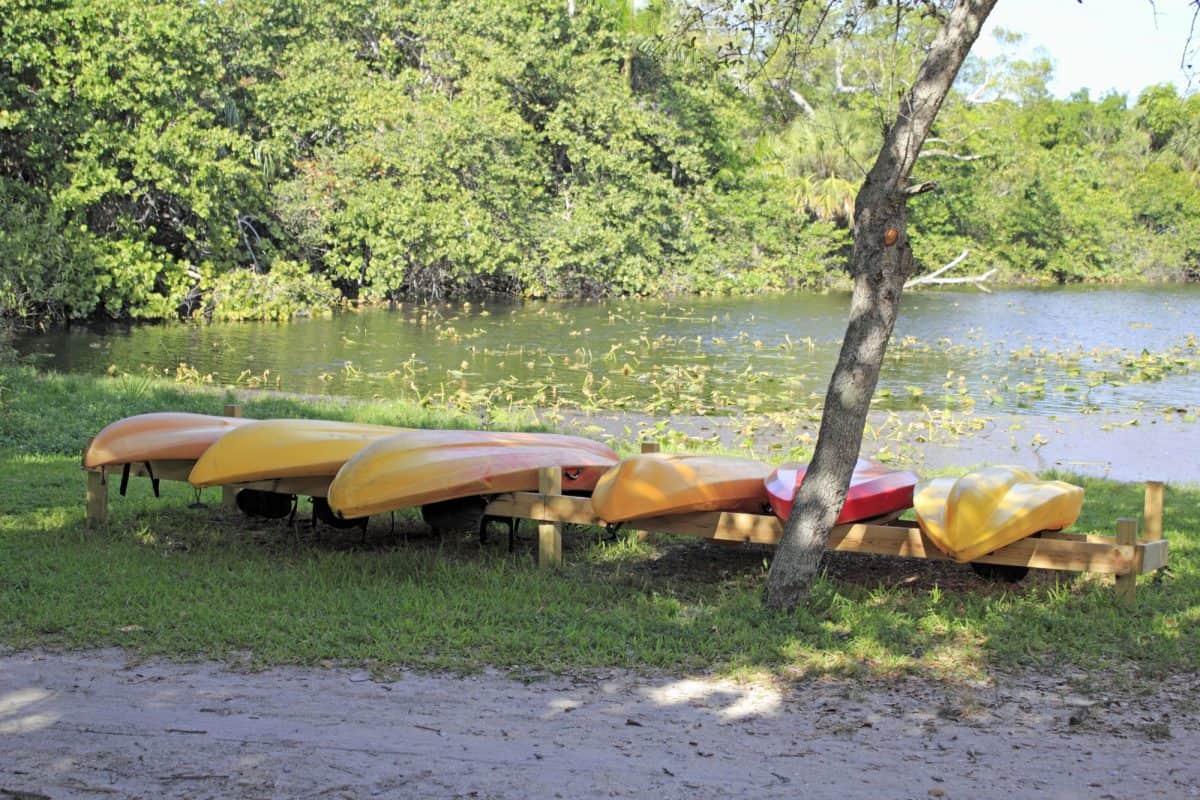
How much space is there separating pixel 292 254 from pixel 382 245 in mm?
2769

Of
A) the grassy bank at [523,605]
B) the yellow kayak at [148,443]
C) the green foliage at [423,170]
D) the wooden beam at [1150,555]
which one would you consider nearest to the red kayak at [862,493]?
the grassy bank at [523,605]

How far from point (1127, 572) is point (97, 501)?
635 centimetres

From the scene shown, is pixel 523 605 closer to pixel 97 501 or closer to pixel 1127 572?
pixel 1127 572

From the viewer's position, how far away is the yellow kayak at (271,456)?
23.5ft

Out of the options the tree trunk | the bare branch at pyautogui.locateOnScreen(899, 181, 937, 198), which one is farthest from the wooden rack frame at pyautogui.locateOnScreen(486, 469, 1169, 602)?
the bare branch at pyautogui.locateOnScreen(899, 181, 937, 198)

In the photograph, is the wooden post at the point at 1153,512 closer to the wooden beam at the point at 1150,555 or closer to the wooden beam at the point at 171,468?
the wooden beam at the point at 1150,555

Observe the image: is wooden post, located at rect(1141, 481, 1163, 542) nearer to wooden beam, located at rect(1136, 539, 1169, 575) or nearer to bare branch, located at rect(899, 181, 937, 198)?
wooden beam, located at rect(1136, 539, 1169, 575)

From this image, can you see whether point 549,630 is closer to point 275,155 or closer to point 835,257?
point 275,155

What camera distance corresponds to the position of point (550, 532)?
6938 mm

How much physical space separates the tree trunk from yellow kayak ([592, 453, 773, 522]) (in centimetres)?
76

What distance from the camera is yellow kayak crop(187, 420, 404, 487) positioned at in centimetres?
715

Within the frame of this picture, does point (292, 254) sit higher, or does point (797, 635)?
point (292, 254)

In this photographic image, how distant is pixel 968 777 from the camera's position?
412 cm

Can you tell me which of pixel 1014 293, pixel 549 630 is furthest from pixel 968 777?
pixel 1014 293
